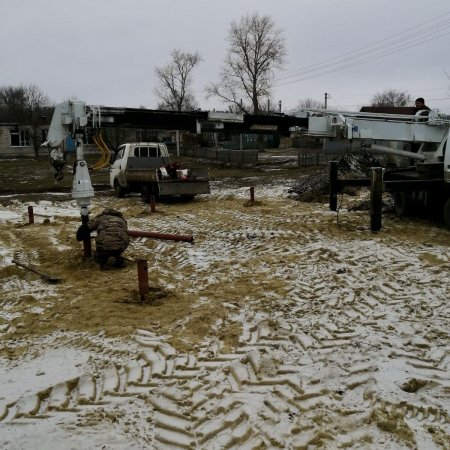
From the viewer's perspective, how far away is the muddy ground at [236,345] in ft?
11.7

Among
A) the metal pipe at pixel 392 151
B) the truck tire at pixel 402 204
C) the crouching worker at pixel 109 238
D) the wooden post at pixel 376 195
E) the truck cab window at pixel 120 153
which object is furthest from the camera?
the truck cab window at pixel 120 153

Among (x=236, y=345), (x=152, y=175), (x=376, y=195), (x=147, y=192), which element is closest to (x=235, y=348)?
(x=236, y=345)

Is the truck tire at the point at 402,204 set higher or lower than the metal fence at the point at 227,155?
lower

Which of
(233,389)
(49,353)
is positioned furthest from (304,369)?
(49,353)

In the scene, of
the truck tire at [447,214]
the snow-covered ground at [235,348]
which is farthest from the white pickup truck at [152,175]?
the truck tire at [447,214]

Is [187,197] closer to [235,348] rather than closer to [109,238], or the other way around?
[109,238]

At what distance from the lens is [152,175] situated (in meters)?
15.1

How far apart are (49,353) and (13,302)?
1.85m

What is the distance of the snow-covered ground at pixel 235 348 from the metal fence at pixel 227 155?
26380mm

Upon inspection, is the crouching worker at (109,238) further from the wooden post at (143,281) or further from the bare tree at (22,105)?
the bare tree at (22,105)

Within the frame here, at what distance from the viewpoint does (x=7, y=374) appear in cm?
442

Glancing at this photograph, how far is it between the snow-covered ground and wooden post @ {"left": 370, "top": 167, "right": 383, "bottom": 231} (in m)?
0.61

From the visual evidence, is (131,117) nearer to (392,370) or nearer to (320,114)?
(320,114)

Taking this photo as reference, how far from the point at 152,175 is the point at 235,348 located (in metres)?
11.0
